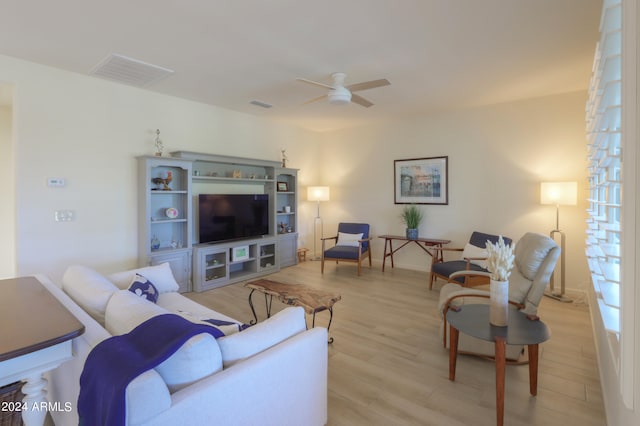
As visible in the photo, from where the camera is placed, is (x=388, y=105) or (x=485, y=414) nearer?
(x=485, y=414)

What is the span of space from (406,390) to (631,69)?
A: 2.13m

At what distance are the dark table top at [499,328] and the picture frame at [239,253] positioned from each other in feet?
11.4

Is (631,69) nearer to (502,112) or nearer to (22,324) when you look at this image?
(22,324)

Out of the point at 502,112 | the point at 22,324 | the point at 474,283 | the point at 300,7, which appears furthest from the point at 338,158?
the point at 22,324

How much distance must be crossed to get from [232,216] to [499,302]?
3.98 metres

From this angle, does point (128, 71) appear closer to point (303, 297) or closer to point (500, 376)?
point (303, 297)

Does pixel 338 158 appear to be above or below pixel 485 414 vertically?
above

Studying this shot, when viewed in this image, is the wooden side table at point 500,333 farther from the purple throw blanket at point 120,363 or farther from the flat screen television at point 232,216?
the flat screen television at point 232,216

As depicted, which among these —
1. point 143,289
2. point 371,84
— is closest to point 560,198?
point 371,84

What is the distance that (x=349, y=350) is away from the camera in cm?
279

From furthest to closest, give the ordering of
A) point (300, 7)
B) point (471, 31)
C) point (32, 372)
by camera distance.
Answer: point (471, 31) → point (300, 7) → point (32, 372)

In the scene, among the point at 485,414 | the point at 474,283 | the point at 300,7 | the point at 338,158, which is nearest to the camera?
the point at 485,414

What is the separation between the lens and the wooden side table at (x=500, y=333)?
189 centimetres

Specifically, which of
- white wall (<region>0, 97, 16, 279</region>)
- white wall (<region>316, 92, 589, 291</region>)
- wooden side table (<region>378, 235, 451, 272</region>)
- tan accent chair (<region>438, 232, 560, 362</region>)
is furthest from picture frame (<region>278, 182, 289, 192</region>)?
tan accent chair (<region>438, 232, 560, 362</region>)
